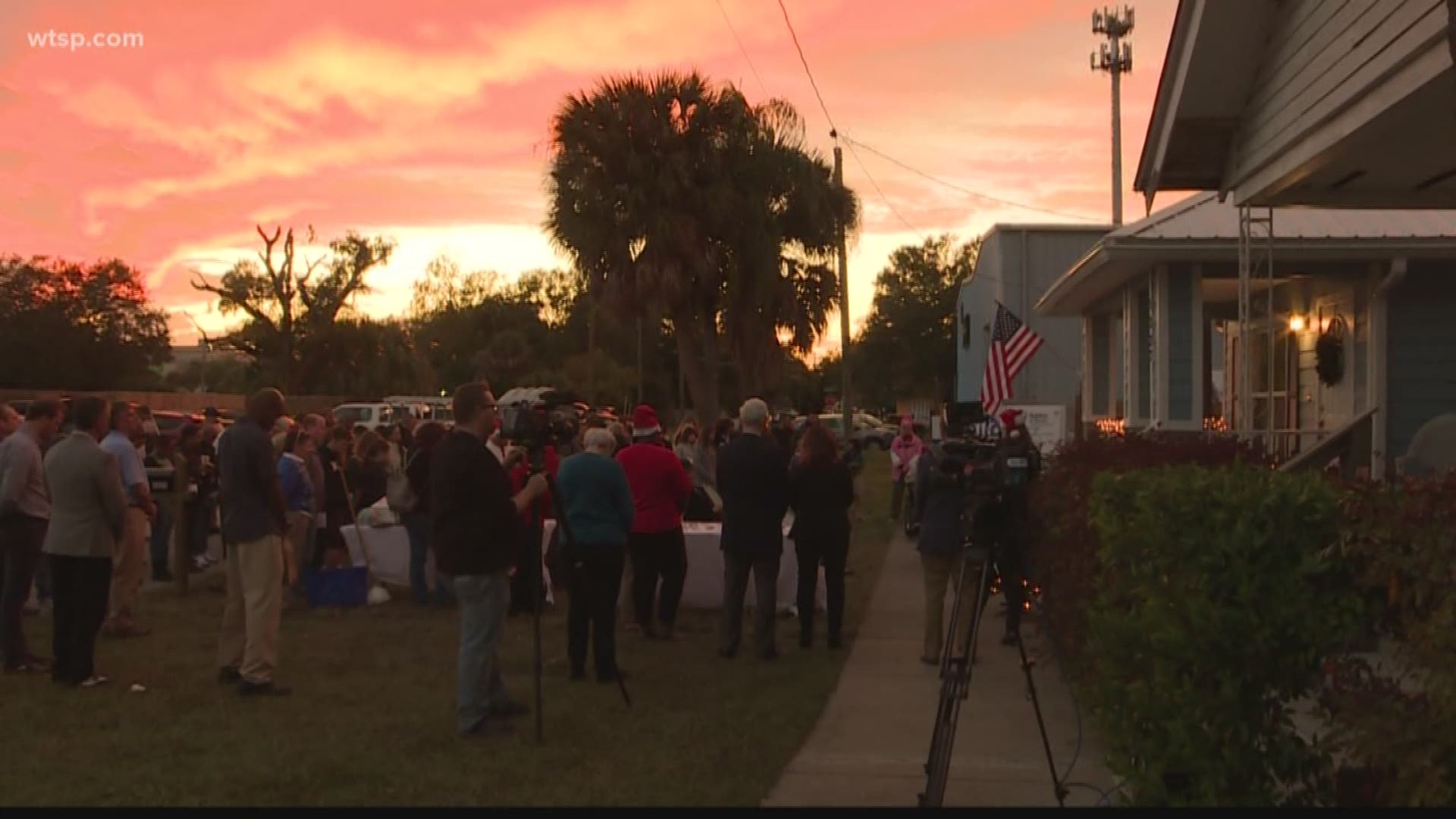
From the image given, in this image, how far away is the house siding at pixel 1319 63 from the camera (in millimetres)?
8570

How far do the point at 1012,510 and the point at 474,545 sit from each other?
114 inches

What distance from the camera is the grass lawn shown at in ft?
22.2

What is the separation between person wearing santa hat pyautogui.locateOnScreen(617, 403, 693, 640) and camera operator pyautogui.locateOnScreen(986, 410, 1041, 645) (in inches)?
103

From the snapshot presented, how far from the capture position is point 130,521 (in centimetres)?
1105

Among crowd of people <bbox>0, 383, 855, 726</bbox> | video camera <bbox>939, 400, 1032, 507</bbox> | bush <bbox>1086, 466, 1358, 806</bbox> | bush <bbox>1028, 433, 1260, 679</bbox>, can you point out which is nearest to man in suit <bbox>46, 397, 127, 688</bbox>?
crowd of people <bbox>0, 383, 855, 726</bbox>

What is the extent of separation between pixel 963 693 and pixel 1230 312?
54.8ft

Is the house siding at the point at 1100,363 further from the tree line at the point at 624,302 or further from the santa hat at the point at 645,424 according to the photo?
the santa hat at the point at 645,424

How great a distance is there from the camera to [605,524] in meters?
9.72

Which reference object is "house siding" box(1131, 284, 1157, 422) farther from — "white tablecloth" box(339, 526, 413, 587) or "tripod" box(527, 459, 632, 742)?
"tripod" box(527, 459, 632, 742)

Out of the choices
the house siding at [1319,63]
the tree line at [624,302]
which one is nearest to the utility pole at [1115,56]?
the tree line at [624,302]

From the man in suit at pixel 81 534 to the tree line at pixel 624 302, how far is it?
16.0 meters

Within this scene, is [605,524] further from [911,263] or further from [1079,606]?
[911,263]

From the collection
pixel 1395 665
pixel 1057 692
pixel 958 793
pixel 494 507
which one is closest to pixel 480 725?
pixel 494 507

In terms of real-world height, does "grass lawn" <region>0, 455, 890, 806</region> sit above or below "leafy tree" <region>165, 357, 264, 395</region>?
below
